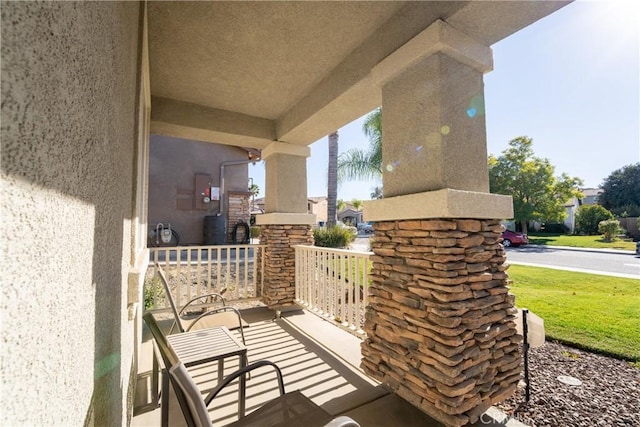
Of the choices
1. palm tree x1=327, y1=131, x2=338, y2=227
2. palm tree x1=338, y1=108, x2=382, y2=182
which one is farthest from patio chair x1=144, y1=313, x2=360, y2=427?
palm tree x1=338, y1=108, x2=382, y2=182

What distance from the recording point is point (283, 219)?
4.71 meters

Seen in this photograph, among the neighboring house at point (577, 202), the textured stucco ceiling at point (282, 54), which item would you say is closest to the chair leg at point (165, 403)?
the textured stucco ceiling at point (282, 54)

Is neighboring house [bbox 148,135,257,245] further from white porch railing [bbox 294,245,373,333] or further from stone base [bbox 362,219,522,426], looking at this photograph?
stone base [bbox 362,219,522,426]

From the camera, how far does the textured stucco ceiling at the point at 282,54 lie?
239 cm

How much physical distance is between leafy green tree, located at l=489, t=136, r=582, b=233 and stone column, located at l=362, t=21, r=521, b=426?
22280mm

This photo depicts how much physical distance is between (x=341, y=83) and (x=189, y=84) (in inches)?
78.6

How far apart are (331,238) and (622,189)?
34527 millimetres

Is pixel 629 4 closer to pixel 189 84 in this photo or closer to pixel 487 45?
pixel 487 45

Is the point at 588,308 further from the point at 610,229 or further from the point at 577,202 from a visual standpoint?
the point at 577,202

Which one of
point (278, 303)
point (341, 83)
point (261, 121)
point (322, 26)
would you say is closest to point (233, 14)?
point (322, 26)

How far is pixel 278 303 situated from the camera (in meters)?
4.59

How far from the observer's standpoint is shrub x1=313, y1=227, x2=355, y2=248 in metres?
8.98

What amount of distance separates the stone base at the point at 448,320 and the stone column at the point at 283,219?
2.48 m

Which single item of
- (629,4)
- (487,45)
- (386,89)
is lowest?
(386,89)
